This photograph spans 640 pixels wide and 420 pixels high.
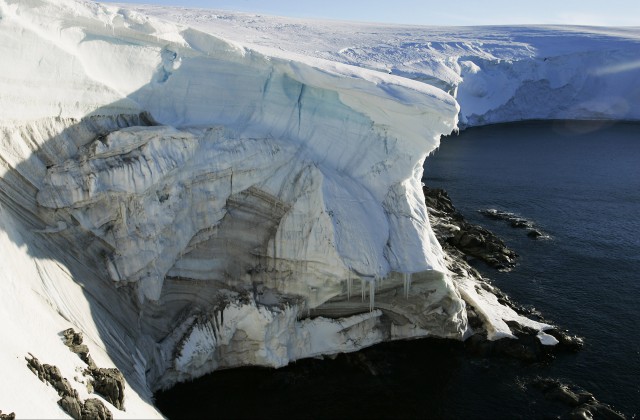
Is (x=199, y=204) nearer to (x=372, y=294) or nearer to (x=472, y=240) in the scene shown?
(x=372, y=294)

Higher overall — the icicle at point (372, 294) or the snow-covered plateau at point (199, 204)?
the snow-covered plateau at point (199, 204)

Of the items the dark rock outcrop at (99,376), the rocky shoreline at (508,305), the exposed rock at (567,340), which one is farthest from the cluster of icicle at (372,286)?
the dark rock outcrop at (99,376)

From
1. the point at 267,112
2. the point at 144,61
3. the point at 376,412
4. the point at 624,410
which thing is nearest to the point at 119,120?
the point at 144,61

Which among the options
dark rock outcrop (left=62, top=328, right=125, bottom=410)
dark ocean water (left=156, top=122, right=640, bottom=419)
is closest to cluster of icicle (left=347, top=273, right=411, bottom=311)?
dark ocean water (left=156, top=122, right=640, bottom=419)

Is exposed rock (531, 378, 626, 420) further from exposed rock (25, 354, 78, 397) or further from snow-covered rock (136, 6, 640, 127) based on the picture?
snow-covered rock (136, 6, 640, 127)

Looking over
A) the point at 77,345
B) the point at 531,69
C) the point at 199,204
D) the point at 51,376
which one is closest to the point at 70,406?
the point at 51,376

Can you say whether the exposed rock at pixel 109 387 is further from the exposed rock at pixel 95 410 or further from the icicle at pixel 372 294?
the icicle at pixel 372 294
